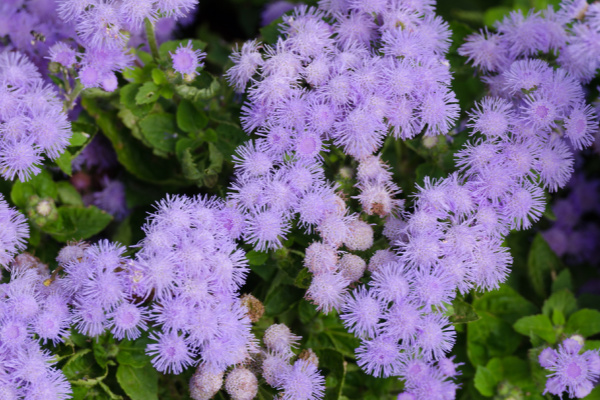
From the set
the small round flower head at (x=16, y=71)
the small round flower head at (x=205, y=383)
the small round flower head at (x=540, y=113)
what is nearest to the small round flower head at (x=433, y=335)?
the small round flower head at (x=205, y=383)

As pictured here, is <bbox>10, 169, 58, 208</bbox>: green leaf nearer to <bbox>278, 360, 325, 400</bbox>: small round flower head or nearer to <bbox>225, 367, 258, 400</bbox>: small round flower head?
<bbox>225, 367, 258, 400</bbox>: small round flower head

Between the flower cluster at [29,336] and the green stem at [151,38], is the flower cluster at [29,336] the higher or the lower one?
the lower one

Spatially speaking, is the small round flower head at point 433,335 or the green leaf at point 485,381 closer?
the small round flower head at point 433,335

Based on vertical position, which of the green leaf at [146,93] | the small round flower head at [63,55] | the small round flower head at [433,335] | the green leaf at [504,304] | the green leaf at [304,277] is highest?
the small round flower head at [63,55]

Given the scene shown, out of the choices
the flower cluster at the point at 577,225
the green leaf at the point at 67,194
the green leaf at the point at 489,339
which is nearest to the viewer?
the green leaf at the point at 489,339

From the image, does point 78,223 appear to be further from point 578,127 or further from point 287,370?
point 578,127

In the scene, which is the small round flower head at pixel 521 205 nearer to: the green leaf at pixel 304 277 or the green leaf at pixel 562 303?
the green leaf at pixel 562 303

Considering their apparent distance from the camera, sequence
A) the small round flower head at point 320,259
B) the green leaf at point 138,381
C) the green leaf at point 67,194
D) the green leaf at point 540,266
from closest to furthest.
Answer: the small round flower head at point 320,259
the green leaf at point 138,381
the green leaf at point 67,194
the green leaf at point 540,266
